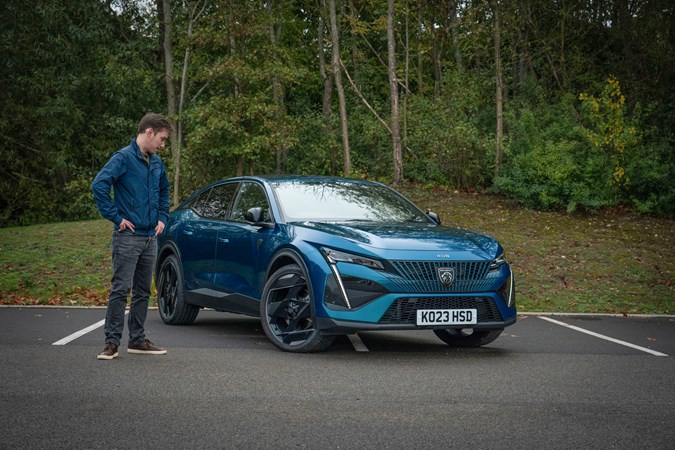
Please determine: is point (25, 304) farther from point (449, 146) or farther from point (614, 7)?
point (614, 7)

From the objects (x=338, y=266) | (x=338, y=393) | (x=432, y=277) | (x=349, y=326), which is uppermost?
(x=338, y=266)

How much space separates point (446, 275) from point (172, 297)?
3.93 m

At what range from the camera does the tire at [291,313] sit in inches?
335

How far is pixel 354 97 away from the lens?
38.6 meters

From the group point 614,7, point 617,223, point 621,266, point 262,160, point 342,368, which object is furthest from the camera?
point 262,160

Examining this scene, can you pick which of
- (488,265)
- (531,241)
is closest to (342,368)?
(488,265)

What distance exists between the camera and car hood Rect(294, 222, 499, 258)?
836cm

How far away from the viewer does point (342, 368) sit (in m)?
7.90

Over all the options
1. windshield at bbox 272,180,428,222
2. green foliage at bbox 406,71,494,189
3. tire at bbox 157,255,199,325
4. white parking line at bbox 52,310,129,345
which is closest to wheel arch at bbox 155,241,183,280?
tire at bbox 157,255,199,325

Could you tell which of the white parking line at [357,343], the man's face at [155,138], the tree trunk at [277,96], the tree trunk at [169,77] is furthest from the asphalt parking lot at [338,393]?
the tree trunk at [169,77]

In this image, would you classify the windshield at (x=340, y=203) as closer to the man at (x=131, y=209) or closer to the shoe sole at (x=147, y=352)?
the man at (x=131, y=209)

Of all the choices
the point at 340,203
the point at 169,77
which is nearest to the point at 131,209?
the point at 340,203

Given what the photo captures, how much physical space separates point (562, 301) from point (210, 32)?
1811 centimetres

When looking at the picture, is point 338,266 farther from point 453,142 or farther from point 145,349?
point 453,142
